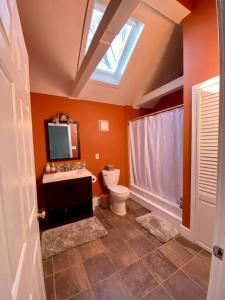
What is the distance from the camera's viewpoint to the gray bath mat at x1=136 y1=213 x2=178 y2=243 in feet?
6.30

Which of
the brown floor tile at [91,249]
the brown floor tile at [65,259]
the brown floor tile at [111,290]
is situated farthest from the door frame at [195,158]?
the brown floor tile at [65,259]

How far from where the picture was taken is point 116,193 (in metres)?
2.45

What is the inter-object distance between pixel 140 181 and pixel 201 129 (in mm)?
1734

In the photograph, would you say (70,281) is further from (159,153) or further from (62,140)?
(159,153)

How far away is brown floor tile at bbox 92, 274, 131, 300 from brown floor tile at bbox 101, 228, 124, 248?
0.45 m

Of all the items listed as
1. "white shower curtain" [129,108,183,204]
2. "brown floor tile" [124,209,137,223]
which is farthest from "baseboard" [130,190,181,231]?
"brown floor tile" [124,209,137,223]

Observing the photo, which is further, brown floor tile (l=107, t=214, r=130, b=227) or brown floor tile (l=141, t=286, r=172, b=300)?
brown floor tile (l=107, t=214, r=130, b=227)

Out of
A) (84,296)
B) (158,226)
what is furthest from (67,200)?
(158,226)

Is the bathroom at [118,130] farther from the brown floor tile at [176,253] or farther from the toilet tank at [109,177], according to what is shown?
the toilet tank at [109,177]

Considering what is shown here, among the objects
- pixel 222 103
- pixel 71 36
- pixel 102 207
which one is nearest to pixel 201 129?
pixel 222 103

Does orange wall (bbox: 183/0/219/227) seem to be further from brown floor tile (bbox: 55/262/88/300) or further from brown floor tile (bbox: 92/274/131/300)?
brown floor tile (bbox: 55/262/88/300)

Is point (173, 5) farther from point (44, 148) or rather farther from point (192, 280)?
point (192, 280)

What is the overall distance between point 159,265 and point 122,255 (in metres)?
0.41

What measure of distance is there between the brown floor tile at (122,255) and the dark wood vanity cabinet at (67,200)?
0.85 m
